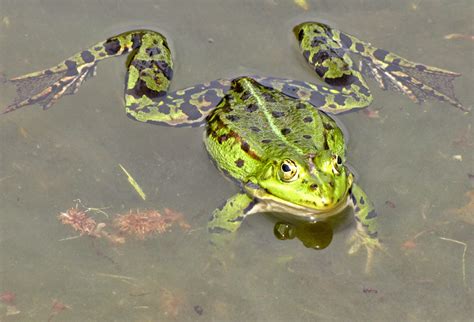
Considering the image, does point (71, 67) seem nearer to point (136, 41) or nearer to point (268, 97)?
point (136, 41)

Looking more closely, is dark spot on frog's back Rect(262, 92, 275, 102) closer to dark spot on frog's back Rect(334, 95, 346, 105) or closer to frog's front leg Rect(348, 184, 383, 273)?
dark spot on frog's back Rect(334, 95, 346, 105)

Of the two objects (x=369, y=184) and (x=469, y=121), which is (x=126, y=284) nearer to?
(x=369, y=184)

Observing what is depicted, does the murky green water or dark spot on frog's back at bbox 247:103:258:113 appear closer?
the murky green water

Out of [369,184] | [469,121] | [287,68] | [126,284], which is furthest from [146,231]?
[469,121]

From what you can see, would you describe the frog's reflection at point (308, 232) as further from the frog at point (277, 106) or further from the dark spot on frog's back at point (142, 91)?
the dark spot on frog's back at point (142, 91)

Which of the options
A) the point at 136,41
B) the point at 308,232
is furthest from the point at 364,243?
the point at 136,41

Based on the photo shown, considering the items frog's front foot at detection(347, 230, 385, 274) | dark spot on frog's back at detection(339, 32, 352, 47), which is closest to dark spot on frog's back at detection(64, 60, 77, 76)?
dark spot on frog's back at detection(339, 32, 352, 47)
